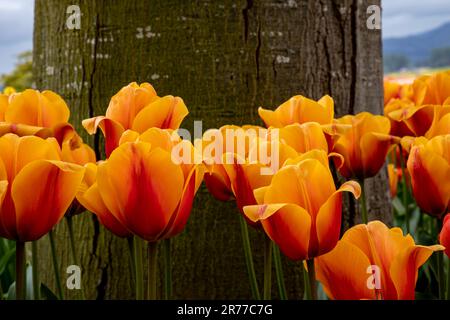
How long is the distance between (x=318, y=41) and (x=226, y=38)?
0.24 metres

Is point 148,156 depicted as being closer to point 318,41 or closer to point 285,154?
point 285,154

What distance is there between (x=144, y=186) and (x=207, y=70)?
34.5 inches

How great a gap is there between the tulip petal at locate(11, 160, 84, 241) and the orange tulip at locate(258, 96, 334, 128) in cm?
45

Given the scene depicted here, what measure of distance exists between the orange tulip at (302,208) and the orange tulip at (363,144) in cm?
43

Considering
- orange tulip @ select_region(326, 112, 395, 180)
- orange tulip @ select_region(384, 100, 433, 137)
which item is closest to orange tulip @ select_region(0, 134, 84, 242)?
orange tulip @ select_region(326, 112, 395, 180)

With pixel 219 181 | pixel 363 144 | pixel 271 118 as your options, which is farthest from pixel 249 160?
pixel 363 144

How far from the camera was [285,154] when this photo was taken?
1.03m

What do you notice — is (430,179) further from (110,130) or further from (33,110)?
(33,110)

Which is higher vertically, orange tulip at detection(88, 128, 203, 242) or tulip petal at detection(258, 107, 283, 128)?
tulip petal at detection(258, 107, 283, 128)

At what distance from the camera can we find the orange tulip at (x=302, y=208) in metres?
0.95

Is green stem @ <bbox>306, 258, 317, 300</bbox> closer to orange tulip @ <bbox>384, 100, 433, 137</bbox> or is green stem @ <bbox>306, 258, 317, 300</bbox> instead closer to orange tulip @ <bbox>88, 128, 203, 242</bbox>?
orange tulip @ <bbox>88, 128, 203, 242</bbox>

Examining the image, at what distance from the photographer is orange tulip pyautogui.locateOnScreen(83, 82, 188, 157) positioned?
1.19 metres

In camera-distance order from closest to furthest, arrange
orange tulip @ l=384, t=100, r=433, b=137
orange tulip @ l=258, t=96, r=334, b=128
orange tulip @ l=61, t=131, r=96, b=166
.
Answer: orange tulip @ l=61, t=131, r=96, b=166
orange tulip @ l=258, t=96, r=334, b=128
orange tulip @ l=384, t=100, r=433, b=137

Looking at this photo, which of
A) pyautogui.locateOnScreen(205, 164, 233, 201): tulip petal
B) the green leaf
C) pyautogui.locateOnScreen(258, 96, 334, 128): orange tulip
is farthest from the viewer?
the green leaf
